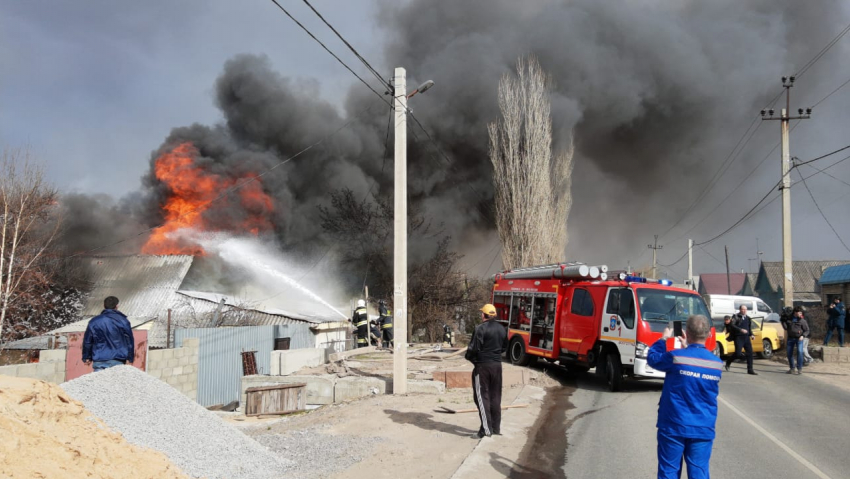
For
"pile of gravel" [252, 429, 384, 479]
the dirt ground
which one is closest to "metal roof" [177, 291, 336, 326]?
the dirt ground

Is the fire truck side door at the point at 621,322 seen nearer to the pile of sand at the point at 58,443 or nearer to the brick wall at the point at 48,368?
the pile of sand at the point at 58,443

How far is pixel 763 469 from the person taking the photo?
5.32 meters

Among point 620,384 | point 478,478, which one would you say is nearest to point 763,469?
point 478,478

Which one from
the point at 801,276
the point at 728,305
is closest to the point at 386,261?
the point at 728,305

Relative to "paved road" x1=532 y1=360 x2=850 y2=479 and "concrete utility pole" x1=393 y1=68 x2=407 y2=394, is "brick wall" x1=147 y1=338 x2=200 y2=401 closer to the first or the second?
"concrete utility pole" x1=393 y1=68 x2=407 y2=394

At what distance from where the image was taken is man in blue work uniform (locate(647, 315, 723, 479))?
12.2 ft

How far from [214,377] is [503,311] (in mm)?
7834

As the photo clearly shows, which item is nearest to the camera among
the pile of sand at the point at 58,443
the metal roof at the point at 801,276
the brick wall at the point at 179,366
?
the pile of sand at the point at 58,443

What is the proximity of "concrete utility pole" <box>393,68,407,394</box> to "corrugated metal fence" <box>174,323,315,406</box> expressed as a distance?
23.9 feet

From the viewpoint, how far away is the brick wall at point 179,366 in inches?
512

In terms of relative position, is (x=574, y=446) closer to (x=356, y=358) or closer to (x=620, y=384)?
(x=620, y=384)

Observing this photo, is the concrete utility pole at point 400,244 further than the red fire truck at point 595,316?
No

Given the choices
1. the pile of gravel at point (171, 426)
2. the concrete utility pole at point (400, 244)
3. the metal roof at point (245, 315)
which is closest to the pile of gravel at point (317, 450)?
the pile of gravel at point (171, 426)

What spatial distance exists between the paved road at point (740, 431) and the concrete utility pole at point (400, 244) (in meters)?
2.68
